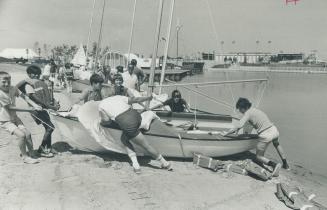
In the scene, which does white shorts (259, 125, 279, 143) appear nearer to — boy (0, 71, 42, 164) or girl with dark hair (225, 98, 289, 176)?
girl with dark hair (225, 98, 289, 176)

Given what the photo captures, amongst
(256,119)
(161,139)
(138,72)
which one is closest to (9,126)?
(161,139)

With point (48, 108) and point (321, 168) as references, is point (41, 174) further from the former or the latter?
point (321, 168)

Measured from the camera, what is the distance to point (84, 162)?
8125 millimetres

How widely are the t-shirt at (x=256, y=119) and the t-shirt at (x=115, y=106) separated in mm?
2620

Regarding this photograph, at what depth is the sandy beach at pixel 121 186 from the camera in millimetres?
6070

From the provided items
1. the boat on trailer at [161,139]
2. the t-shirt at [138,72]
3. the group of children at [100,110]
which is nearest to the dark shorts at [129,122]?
the group of children at [100,110]

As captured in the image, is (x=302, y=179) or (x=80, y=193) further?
(x=302, y=179)

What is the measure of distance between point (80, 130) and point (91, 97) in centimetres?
82

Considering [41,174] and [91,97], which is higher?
[91,97]

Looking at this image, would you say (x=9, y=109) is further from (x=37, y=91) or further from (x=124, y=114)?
(x=124, y=114)

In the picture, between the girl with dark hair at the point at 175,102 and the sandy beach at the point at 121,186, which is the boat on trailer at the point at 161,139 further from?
the girl with dark hair at the point at 175,102

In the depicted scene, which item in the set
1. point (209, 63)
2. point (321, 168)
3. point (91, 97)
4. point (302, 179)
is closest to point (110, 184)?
point (91, 97)

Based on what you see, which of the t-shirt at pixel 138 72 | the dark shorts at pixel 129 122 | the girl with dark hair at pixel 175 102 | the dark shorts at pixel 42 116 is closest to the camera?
the dark shorts at pixel 129 122

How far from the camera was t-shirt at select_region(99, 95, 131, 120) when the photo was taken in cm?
712
